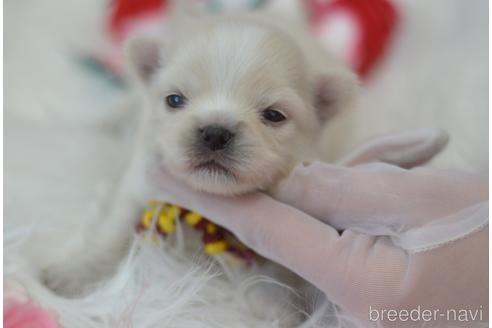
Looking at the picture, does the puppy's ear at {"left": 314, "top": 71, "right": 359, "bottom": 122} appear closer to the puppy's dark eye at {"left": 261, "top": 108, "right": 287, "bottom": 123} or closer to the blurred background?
the puppy's dark eye at {"left": 261, "top": 108, "right": 287, "bottom": 123}

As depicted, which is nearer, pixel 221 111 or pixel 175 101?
pixel 221 111

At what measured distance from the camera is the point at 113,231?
1227 millimetres

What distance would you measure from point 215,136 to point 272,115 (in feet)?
0.49

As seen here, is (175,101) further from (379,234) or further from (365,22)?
(365,22)

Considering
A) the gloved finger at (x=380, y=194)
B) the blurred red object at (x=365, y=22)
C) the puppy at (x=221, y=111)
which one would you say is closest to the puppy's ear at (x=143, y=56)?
the puppy at (x=221, y=111)

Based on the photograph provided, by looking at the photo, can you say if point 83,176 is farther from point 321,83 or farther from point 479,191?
point 479,191

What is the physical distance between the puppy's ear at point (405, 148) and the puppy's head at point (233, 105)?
0.12 m

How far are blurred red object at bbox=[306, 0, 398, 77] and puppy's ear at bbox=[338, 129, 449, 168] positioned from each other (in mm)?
734

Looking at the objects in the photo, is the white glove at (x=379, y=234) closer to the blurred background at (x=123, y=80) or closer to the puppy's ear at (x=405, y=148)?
the puppy's ear at (x=405, y=148)

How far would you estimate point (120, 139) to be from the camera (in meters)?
1.77

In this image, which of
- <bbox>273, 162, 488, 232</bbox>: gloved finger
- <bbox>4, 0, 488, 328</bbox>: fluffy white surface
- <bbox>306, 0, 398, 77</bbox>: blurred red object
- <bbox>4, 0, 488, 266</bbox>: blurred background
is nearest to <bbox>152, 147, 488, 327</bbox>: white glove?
<bbox>273, 162, 488, 232</bbox>: gloved finger

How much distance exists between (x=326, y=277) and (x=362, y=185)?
16 cm

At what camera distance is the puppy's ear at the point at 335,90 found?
117 centimetres

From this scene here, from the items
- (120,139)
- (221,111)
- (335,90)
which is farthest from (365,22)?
(221,111)
